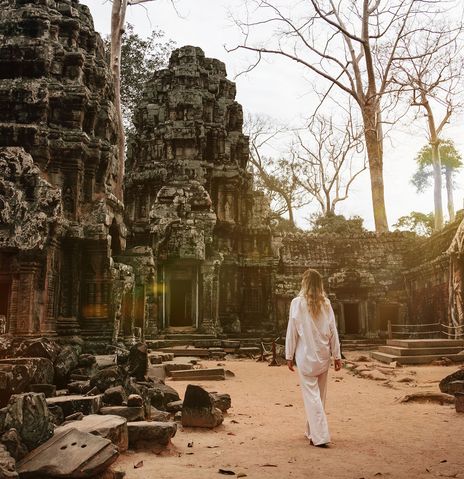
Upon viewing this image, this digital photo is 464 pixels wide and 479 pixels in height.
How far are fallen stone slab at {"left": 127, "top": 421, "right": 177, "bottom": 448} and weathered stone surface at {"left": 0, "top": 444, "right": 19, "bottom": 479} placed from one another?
121 cm

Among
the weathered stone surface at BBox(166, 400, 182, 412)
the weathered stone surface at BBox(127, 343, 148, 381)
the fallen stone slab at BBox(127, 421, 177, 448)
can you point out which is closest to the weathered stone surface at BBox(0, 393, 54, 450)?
the fallen stone slab at BBox(127, 421, 177, 448)

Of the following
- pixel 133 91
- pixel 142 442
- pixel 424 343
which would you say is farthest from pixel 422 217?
pixel 142 442

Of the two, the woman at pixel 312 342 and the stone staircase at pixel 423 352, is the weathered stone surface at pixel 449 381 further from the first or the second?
the stone staircase at pixel 423 352

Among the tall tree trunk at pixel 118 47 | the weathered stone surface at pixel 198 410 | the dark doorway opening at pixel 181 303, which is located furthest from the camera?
the dark doorway opening at pixel 181 303

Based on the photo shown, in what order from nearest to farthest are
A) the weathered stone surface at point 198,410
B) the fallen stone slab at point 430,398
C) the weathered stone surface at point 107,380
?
the weathered stone surface at point 198,410
the weathered stone surface at point 107,380
the fallen stone slab at point 430,398

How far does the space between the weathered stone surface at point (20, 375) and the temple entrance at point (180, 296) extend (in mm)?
12018

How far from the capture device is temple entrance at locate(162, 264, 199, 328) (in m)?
18.6

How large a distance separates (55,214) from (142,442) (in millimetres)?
6324

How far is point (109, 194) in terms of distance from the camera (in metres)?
12.2

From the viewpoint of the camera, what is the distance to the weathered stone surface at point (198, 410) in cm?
534

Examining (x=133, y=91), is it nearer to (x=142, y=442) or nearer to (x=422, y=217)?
(x=422, y=217)

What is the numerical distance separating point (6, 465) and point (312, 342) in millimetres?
2853

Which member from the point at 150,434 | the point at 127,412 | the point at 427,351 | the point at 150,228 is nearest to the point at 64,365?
the point at 127,412

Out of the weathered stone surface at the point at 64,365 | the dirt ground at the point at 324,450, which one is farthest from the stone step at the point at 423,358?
the weathered stone surface at the point at 64,365
